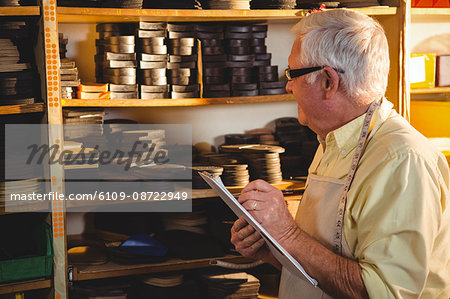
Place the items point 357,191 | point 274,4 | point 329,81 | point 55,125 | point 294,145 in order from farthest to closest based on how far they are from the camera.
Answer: point 294,145 < point 274,4 < point 55,125 < point 329,81 < point 357,191

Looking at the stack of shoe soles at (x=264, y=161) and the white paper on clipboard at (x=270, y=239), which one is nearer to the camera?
the white paper on clipboard at (x=270, y=239)

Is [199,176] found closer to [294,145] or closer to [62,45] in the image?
[294,145]

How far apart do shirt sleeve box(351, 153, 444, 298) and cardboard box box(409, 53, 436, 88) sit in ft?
7.16

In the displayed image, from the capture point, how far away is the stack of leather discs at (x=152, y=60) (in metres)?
3.09

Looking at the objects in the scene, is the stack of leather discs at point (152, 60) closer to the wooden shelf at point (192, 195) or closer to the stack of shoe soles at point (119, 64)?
the stack of shoe soles at point (119, 64)

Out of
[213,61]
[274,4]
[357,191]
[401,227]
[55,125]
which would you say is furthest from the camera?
[213,61]

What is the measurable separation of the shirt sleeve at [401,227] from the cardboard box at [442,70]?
2346 mm

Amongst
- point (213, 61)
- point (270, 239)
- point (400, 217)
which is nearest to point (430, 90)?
point (213, 61)

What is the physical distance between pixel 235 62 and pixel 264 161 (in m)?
0.63

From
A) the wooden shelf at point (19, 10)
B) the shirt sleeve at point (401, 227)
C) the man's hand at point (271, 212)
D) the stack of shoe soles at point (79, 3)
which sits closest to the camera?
the shirt sleeve at point (401, 227)

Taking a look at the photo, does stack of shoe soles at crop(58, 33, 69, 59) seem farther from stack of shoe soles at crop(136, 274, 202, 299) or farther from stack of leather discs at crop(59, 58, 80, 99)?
stack of shoe soles at crop(136, 274, 202, 299)

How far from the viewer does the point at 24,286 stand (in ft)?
9.01

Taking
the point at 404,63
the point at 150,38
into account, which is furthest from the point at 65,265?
the point at 404,63

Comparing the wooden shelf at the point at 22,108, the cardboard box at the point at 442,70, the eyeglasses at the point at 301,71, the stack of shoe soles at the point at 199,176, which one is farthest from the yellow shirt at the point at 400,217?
the cardboard box at the point at 442,70
